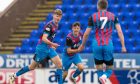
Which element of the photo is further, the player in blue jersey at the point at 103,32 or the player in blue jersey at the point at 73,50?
the player in blue jersey at the point at 73,50

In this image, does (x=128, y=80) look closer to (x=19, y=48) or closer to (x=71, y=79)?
(x=71, y=79)

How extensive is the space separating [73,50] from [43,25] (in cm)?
682

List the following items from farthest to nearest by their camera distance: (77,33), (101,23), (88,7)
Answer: (88,7) < (77,33) < (101,23)

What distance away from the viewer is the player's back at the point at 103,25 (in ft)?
29.6

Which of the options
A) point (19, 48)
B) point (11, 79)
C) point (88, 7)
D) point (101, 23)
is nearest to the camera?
point (101, 23)

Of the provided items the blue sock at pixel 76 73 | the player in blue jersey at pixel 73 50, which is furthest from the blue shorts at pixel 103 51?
the blue sock at pixel 76 73

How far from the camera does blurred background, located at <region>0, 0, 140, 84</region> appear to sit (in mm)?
14922

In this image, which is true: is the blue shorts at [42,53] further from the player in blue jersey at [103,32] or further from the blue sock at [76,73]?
the player in blue jersey at [103,32]

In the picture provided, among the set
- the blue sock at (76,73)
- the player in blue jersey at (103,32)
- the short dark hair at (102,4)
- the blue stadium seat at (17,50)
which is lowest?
the blue sock at (76,73)

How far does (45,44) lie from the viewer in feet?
33.5

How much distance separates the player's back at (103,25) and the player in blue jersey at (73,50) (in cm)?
162

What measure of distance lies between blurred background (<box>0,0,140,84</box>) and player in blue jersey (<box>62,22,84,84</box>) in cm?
249

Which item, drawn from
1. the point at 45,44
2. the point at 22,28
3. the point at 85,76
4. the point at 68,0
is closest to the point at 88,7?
the point at 68,0

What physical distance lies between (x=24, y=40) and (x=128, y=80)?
658 centimetres
